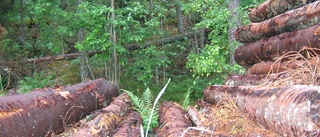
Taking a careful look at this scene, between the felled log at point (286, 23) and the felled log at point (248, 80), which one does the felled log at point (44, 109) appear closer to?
the felled log at point (248, 80)

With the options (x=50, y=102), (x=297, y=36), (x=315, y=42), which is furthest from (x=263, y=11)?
(x=50, y=102)

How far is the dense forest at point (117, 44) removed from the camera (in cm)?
1134

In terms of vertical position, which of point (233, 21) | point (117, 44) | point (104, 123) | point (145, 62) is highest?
point (233, 21)

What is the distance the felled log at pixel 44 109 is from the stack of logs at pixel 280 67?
2573 mm

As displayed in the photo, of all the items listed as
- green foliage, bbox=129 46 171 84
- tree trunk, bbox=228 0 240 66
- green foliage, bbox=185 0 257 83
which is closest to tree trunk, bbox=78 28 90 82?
green foliage, bbox=129 46 171 84

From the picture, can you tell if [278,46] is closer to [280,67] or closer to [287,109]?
[280,67]

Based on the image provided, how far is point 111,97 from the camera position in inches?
344

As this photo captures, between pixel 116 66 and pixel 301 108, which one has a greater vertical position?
pixel 301 108

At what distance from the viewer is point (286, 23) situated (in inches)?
255

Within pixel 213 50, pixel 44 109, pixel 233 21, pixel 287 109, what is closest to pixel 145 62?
pixel 213 50

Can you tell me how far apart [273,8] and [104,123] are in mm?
4552

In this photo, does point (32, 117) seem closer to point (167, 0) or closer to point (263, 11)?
point (263, 11)

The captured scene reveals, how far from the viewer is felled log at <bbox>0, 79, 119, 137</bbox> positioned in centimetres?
434

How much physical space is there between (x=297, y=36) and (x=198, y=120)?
2156mm
